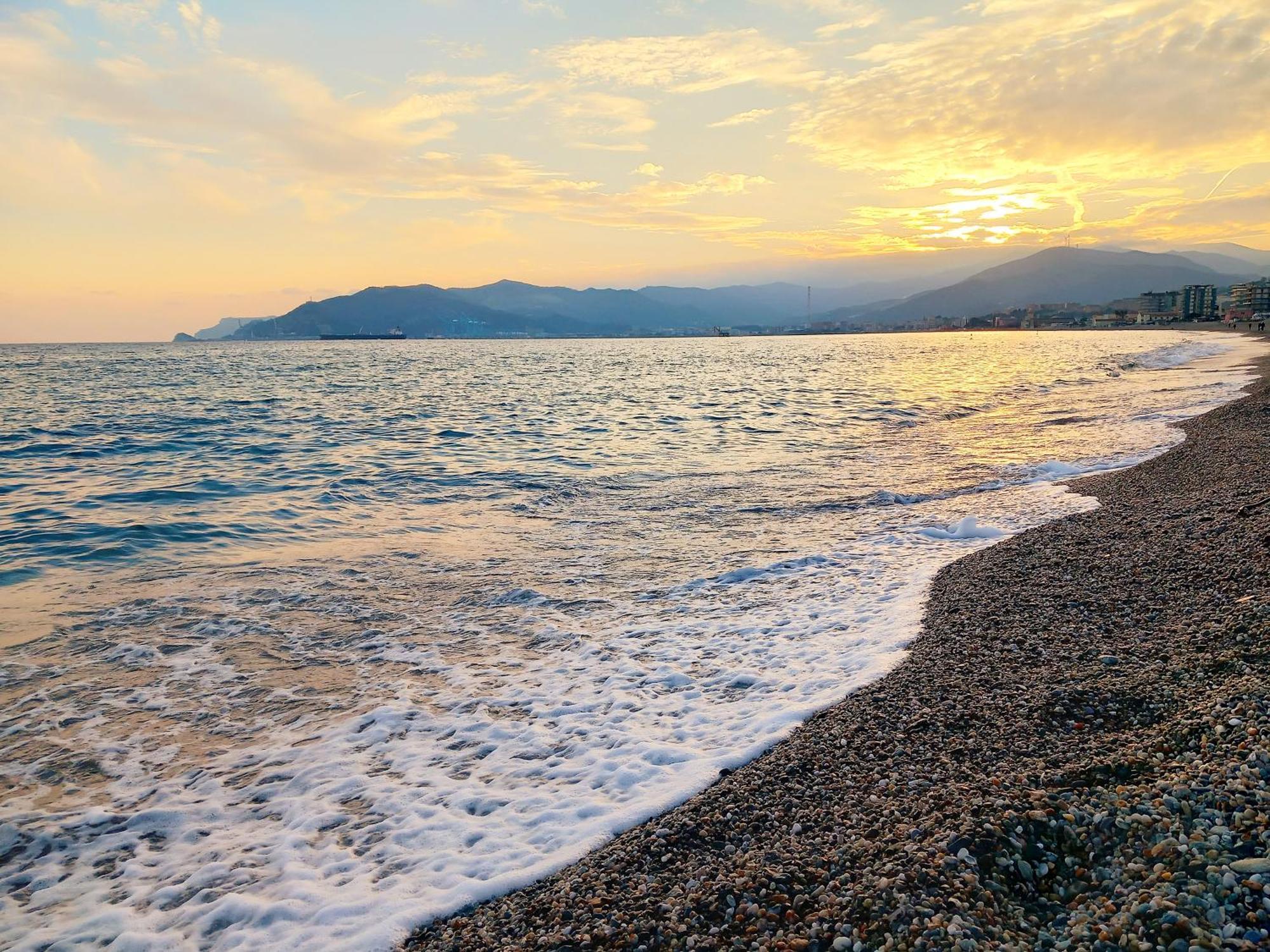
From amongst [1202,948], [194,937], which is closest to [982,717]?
[1202,948]

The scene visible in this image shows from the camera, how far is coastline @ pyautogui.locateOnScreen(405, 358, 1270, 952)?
3.09 meters

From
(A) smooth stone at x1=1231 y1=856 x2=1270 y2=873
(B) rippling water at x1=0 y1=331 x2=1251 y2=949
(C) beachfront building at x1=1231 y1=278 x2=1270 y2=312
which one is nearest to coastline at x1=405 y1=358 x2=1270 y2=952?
(A) smooth stone at x1=1231 y1=856 x2=1270 y2=873

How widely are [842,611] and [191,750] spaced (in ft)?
22.2

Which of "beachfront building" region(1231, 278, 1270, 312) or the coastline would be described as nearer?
the coastline

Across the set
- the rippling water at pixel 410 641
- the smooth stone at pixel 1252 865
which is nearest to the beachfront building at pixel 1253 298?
the rippling water at pixel 410 641

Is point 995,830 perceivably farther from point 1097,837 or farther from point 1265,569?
point 1265,569

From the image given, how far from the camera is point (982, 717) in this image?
517 cm

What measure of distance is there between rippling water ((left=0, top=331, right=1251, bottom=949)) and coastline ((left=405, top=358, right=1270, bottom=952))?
0.57 metres

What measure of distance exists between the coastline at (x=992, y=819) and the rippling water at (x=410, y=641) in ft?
1.88

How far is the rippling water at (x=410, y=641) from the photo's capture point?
479 centimetres

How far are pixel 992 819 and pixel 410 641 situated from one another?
260 inches

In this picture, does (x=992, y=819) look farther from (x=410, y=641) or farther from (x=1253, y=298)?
(x=1253, y=298)

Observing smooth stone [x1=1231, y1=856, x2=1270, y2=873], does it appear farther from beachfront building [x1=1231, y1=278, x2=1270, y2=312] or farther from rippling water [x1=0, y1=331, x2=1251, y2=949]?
beachfront building [x1=1231, y1=278, x2=1270, y2=312]

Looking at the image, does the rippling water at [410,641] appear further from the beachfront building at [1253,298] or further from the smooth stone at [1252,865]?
the beachfront building at [1253,298]
